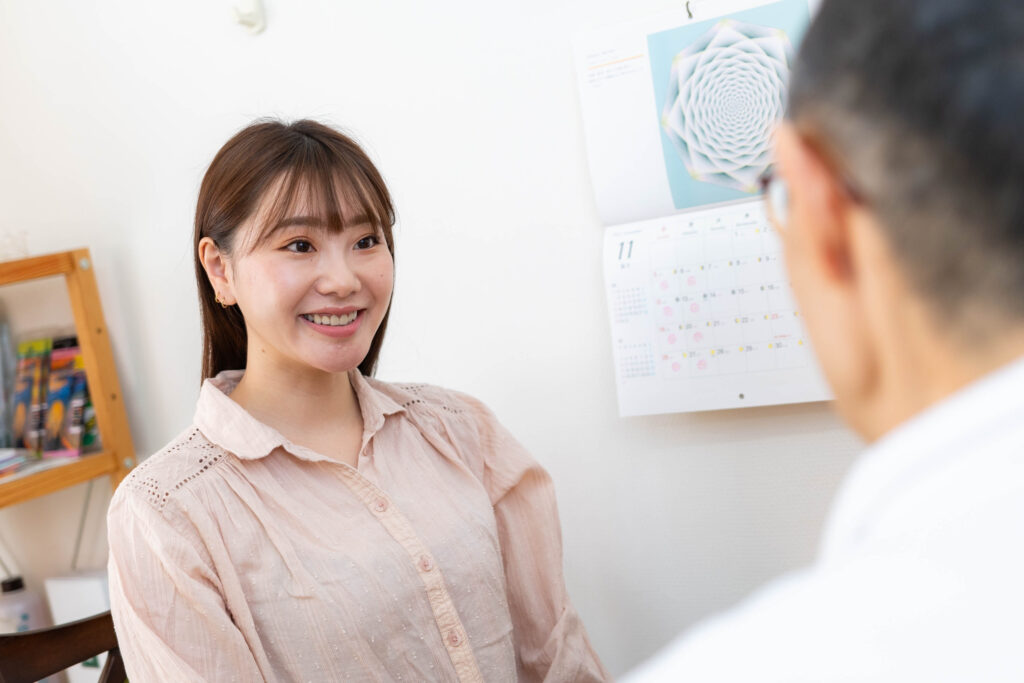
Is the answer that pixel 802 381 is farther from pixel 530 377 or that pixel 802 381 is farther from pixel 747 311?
pixel 530 377

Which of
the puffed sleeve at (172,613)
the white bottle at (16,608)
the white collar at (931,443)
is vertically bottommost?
the white bottle at (16,608)

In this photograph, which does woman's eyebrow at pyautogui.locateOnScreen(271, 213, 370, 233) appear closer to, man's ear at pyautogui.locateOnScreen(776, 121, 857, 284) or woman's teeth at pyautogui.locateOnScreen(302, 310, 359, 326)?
woman's teeth at pyautogui.locateOnScreen(302, 310, 359, 326)

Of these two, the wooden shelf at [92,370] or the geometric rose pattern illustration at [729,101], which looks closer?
the geometric rose pattern illustration at [729,101]

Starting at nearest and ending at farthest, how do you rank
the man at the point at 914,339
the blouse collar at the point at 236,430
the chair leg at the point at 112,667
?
the man at the point at 914,339 < the blouse collar at the point at 236,430 < the chair leg at the point at 112,667

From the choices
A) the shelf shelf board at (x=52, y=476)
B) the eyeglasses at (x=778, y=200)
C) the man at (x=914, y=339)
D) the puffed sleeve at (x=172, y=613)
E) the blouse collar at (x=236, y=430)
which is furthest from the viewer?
the shelf shelf board at (x=52, y=476)

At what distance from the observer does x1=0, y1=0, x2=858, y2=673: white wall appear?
1355mm

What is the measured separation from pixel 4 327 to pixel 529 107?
49.2 inches

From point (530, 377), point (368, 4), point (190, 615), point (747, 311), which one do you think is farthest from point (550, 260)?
point (190, 615)

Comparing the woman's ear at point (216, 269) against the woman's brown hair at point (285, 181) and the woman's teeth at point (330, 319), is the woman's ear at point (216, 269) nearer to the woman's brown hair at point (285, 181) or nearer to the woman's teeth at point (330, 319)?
the woman's brown hair at point (285, 181)

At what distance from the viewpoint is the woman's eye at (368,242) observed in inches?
48.9

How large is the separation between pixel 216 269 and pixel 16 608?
1095 millimetres

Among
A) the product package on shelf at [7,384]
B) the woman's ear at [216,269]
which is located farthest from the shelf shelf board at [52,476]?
the woman's ear at [216,269]

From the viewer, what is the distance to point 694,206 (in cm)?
130

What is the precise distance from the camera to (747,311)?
1.28 m
